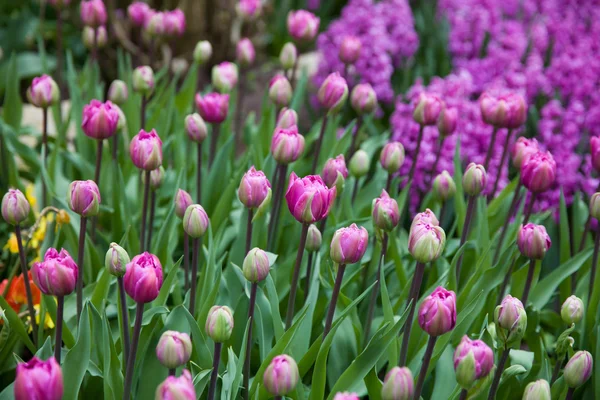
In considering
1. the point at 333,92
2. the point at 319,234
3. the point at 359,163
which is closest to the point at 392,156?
the point at 359,163

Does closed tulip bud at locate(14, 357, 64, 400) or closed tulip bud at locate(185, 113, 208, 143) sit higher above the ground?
closed tulip bud at locate(14, 357, 64, 400)

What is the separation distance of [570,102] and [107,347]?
201 cm

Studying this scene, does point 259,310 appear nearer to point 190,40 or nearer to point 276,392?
point 276,392

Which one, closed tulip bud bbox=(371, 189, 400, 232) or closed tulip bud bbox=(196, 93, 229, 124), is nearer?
closed tulip bud bbox=(371, 189, 400, 232)

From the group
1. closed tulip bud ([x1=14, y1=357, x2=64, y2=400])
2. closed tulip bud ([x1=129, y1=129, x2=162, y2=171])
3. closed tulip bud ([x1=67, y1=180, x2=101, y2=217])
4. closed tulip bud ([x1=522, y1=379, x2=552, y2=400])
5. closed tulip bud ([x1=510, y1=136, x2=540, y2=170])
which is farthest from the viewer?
closed tulip bud ([x1=510, y1=136, x2=540, y2=170])

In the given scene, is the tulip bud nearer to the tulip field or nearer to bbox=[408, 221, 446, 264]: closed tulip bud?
the tulip field


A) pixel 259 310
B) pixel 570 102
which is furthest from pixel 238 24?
pixel 259 310

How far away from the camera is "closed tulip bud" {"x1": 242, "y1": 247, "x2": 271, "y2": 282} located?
1260mm

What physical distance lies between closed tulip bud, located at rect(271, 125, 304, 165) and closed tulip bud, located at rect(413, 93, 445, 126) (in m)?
0.46

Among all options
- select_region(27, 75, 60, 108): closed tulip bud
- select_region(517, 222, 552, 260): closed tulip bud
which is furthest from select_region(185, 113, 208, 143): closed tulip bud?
select_region(517, 222, 552, 260): closed tulip bud

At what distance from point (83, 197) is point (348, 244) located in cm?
49

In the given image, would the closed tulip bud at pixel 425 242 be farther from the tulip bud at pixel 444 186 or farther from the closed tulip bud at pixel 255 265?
the tulip bud at pixel 444 186

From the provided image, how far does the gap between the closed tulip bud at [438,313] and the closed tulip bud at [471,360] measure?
0.12 feet

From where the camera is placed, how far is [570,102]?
2730mm
